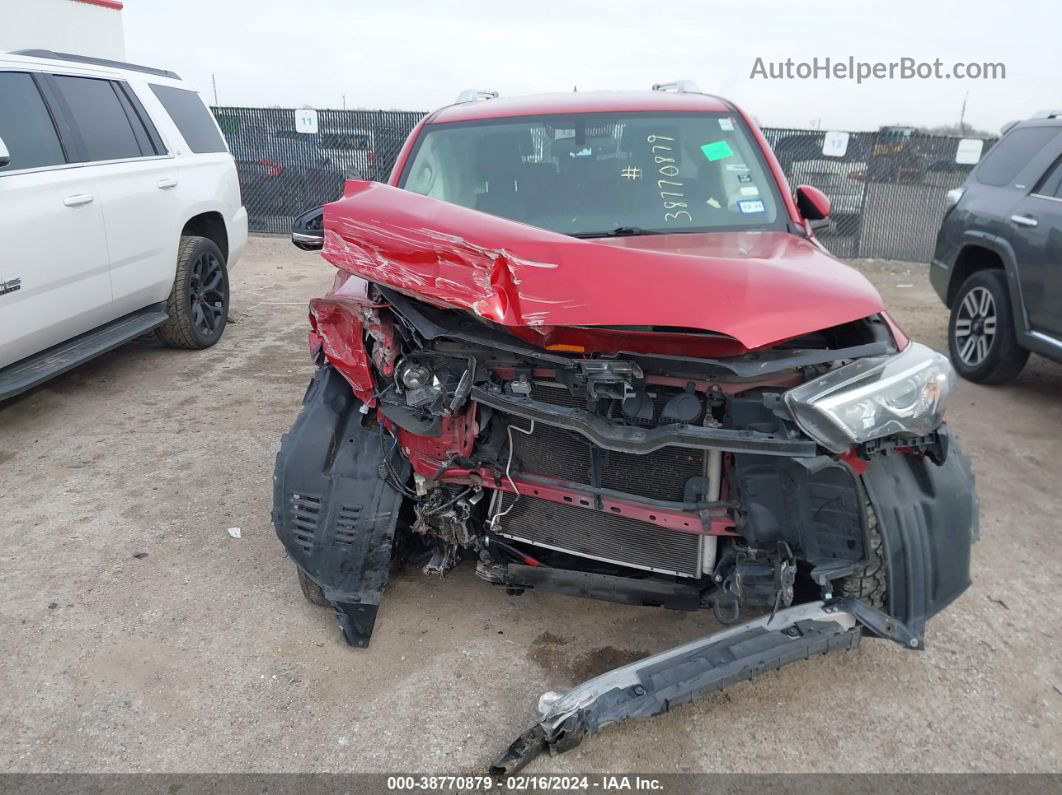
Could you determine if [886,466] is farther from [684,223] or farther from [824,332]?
[684,223]

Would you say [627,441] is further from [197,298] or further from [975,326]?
[197,298]

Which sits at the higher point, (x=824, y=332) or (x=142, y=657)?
(x=824, y=332)

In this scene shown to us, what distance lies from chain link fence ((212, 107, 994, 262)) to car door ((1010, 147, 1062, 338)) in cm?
694

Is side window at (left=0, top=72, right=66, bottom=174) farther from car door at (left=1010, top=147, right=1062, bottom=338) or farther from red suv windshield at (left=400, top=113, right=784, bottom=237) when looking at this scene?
car door at (left=1010, top=147, right=1062, bottom=338)

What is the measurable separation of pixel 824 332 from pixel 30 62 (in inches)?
190

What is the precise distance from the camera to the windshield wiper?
3143 millimetres

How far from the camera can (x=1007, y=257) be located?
5246 millimetres

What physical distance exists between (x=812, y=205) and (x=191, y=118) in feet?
16.6

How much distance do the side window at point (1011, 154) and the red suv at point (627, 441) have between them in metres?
3.66

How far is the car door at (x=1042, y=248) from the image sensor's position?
4.83 metres

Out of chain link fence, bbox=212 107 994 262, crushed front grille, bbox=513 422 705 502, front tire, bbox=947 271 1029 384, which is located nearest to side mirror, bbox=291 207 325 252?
crushed front grille, bbox=513 422 705 502

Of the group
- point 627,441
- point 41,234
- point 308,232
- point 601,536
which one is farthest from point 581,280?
point 41,234

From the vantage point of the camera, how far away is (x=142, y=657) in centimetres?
268

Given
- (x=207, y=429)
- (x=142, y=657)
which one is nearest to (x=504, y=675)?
(x=142, y=657)
